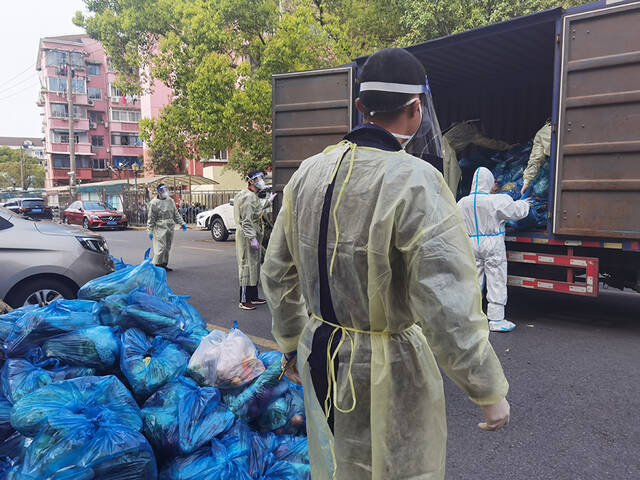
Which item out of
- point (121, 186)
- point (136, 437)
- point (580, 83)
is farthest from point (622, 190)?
point (121, 186)

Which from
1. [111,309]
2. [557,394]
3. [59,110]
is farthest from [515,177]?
[59,110]

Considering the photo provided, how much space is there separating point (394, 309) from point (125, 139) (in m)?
58.5

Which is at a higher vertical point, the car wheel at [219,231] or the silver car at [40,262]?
the silver car at [40,262]

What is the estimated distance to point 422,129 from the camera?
200 centimetres

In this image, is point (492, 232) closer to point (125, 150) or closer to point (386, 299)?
point (386, 299)

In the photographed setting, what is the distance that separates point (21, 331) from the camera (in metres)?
2.79

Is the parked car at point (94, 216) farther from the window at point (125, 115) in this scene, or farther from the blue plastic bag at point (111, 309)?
the window at point (125, 115)

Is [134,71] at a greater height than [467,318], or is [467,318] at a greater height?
[134,71]

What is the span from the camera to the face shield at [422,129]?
5.20 feet

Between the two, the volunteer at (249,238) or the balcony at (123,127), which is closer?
the volunteer at (249,238)

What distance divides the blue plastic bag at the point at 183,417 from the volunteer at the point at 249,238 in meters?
4.05

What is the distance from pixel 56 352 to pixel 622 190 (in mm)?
4973

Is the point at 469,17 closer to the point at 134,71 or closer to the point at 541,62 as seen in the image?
the point at 541,62

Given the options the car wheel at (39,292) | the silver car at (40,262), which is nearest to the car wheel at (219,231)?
the silver car at (40,262)
